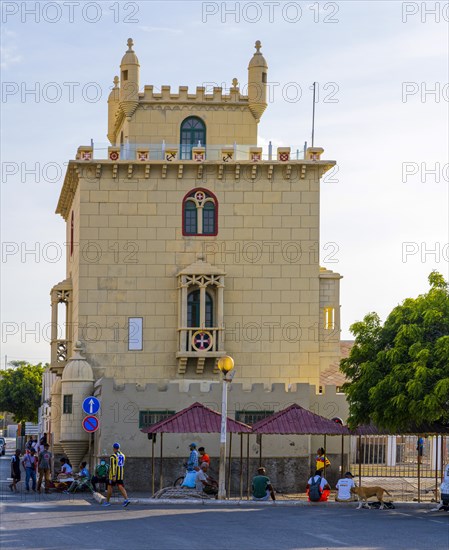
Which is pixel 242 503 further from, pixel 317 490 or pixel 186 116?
pixel 186 116

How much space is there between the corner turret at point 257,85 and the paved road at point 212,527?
752 inches

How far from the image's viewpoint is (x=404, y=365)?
116ft

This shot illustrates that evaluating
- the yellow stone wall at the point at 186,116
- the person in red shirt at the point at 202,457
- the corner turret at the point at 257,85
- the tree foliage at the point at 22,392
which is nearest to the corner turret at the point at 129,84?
the yellow stone wall at the point at 186,116

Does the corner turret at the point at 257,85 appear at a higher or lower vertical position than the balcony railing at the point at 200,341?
higher

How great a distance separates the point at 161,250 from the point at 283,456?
30.0 ft

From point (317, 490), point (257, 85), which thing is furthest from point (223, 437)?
point (257, 85)

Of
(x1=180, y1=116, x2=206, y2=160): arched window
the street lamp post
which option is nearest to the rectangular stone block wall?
(x1=180, y1=116, x2=206, y2=160): arched window

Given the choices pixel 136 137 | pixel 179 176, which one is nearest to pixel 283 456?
pixel 179 176

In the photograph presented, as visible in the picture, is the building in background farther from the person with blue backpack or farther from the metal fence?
the person with blue backpack

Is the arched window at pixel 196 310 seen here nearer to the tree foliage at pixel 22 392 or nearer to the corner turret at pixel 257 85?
the corner turret at pixel 257 85

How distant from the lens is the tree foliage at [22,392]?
4176 inches

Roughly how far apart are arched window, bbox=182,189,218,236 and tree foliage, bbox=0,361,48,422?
62.6 m

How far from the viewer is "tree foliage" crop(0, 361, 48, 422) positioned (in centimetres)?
10606

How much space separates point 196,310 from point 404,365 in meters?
11.4
